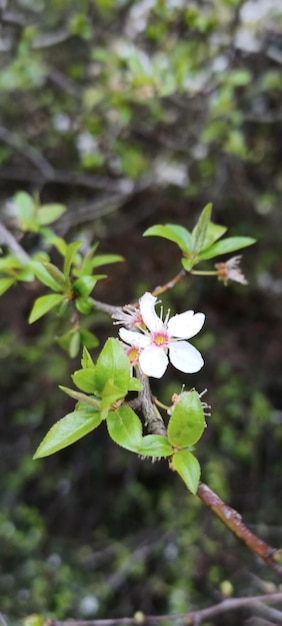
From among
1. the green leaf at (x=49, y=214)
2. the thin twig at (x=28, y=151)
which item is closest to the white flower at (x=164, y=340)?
the green leaf at (x=49, y=214)

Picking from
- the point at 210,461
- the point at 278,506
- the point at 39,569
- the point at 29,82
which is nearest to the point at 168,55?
the point at 29,82

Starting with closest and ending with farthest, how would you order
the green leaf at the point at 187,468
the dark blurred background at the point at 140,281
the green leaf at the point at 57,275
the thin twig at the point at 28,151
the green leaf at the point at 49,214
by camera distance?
the green leaf at the point at 187,468 → the green leaf at the point at 57,275 → the green leaf at the point at 49,214 → the dark blurred background at the point at 140,281 → the thin twig at the point at 28,151

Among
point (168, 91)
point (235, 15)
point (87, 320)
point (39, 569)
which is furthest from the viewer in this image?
point (87, 320)

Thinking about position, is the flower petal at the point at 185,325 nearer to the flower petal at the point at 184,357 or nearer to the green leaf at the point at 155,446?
the flower petal at the point at 184,357

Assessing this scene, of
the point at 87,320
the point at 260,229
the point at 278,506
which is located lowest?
the point at 278,506

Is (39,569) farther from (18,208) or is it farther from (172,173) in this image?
(172,173)

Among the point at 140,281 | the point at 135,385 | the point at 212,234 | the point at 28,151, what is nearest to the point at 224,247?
the point at 212,234

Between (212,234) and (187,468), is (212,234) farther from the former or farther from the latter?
(187,468)
